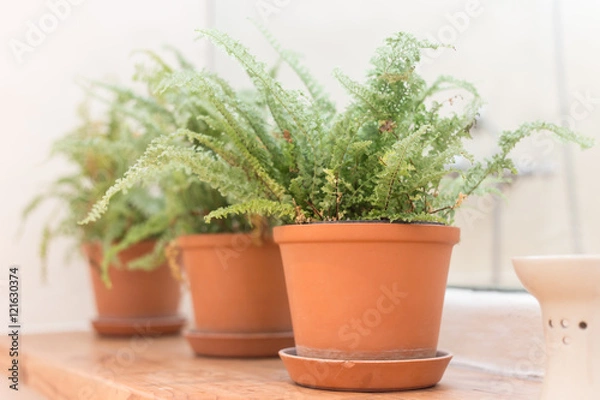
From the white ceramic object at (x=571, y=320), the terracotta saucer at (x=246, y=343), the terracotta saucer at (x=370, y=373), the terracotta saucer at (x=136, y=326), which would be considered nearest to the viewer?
the white ceramic object at (x=571, y=320)

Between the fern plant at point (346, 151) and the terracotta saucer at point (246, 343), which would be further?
the terracotta saucer at point (246, 343)

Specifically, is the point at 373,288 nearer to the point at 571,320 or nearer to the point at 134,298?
the point at 571,320

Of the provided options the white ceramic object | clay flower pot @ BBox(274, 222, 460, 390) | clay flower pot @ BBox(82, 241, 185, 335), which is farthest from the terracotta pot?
clay flower pot @ BBox(82, 241, 185, 335)

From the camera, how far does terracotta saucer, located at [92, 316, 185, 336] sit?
126cm

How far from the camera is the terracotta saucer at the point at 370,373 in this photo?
0.65 meters

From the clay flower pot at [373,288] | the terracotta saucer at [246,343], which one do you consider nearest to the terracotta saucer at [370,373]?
the clay flower pot at [373,288]

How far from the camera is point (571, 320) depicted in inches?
20.9

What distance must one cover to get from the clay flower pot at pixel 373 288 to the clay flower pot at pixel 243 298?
0.28m

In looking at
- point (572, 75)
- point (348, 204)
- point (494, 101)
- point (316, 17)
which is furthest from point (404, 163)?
point (316, 17)

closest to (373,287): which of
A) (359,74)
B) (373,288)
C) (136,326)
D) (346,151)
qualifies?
(373,288)

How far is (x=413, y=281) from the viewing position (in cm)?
67

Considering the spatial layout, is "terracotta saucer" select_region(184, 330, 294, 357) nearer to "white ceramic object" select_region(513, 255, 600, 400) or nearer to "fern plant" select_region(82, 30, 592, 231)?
"fern plant" select_region(82, 30, 592, 231)

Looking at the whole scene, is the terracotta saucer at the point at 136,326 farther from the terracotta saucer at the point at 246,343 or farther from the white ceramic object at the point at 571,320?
the white ceramic object at the point at 571,320

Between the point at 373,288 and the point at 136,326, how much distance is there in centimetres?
73
